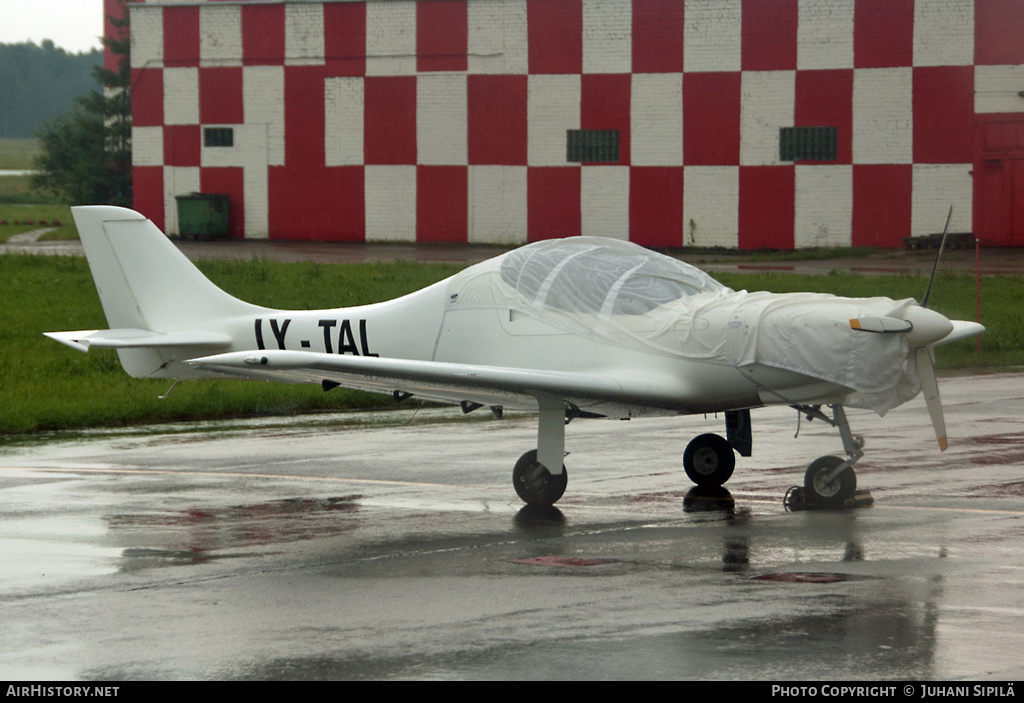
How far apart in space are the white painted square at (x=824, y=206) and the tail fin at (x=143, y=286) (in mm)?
26729

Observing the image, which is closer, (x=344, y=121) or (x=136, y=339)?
(x=136, y=339)

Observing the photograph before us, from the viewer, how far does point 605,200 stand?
38.2 metres

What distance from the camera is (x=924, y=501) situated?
10.1m

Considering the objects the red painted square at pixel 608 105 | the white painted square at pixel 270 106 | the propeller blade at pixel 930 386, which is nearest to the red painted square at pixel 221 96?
the white painted square at pixel 270 106

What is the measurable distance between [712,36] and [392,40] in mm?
8936

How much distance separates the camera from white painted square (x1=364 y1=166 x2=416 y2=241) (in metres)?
39.5

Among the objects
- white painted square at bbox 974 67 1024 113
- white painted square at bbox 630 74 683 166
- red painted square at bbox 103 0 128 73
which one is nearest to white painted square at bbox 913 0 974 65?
white painted square at bbox 974 67 1024 113

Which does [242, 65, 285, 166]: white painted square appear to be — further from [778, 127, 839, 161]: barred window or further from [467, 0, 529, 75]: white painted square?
[778, 127, 839, 161]: barred window

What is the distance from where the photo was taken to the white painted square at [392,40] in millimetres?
39375

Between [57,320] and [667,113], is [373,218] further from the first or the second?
[57,320]

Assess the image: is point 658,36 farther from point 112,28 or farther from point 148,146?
point 112,28

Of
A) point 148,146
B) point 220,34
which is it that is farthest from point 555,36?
point 148,146

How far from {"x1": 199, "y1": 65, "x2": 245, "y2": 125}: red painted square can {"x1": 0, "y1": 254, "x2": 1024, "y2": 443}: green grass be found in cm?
907

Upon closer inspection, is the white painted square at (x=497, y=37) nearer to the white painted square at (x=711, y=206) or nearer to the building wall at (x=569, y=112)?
the building wall at (x=569, y=112)
